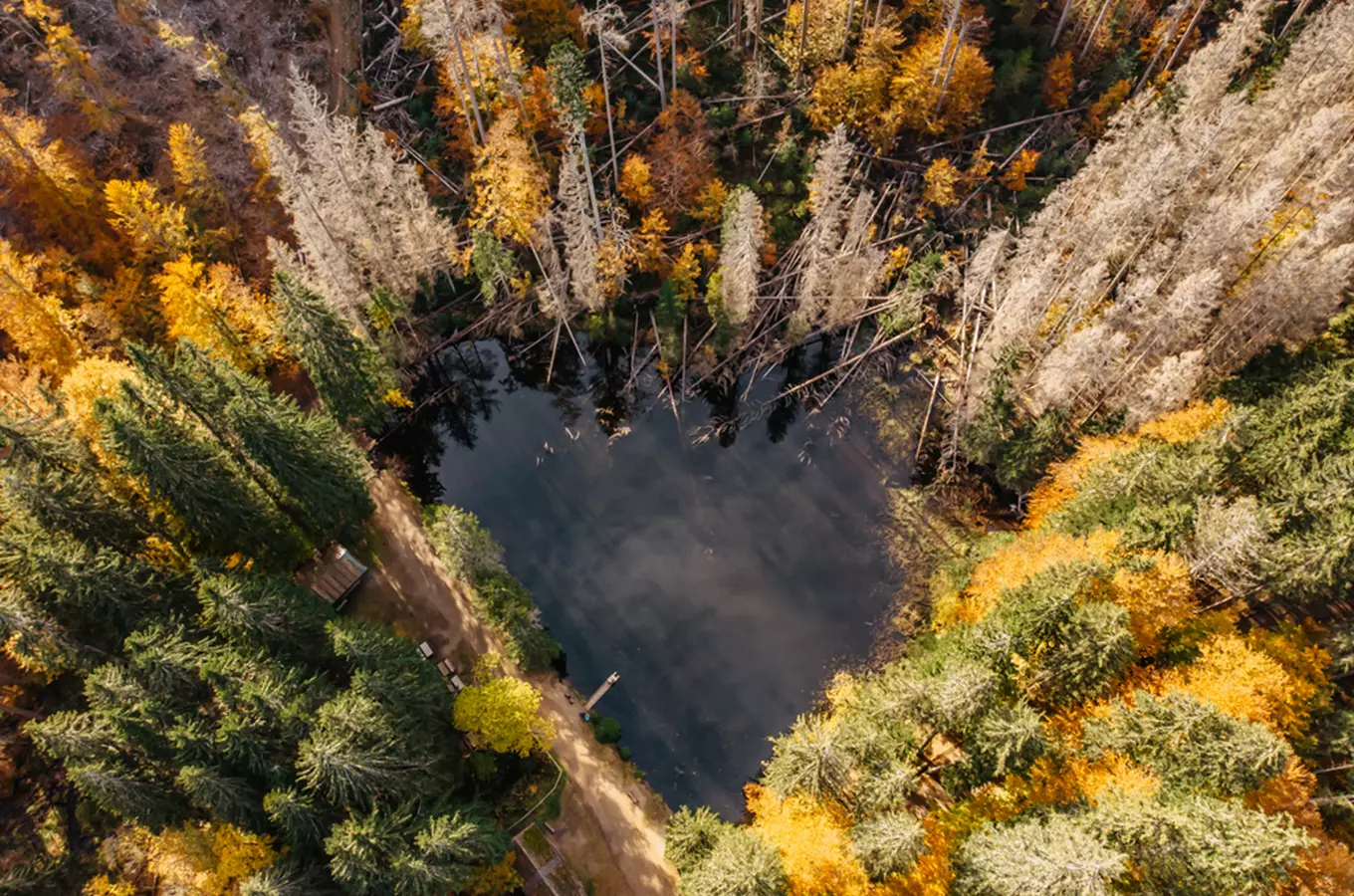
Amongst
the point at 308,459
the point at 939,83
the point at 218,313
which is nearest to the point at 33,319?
the point at 218,313

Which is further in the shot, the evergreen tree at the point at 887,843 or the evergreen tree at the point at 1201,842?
the evergreen tree at the point at 887,843

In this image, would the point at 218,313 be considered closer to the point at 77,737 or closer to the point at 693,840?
the point at 77,737

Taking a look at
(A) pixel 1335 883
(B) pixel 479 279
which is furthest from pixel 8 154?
(A) pixel 1335 883

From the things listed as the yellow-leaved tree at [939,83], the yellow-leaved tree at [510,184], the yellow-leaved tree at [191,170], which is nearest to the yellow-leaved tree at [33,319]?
the yellow-leaved tree at [191,170]

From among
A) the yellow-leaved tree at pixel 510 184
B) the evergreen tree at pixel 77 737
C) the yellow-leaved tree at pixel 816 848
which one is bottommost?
the yellow-leaved tree at pixel 816 848

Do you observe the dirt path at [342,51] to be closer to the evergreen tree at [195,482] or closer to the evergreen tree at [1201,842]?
the evergreen tree at [195,482]

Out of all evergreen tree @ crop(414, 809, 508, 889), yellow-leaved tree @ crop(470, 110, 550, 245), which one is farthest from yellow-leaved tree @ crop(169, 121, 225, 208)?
evergreen tree @ crop(414, 809, 508, 889)
